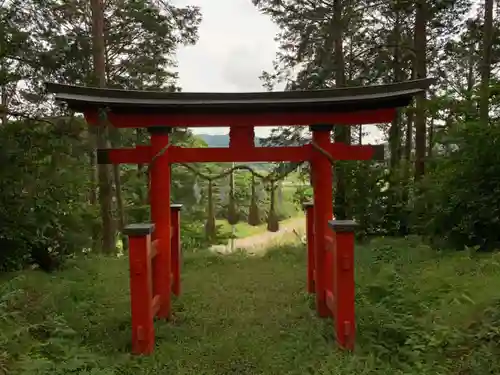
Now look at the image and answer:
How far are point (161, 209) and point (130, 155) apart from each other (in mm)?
752

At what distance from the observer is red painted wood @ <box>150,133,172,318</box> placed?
5719 millimetres

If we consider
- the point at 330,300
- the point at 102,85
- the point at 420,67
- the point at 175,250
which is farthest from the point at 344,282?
the point at 420,67

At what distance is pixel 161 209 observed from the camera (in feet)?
19.0

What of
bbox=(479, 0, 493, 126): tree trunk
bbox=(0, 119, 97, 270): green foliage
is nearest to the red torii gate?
bbox=(0, 119, 97, 270): green foliage

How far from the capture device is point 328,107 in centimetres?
567

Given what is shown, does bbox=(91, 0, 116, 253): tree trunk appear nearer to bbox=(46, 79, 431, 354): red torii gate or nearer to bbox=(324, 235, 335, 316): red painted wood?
bbox=(46, 79, 431, 354): red torii gate

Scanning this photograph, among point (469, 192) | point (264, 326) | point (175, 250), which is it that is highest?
point (469, 192)

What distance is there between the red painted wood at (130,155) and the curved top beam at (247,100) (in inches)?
18.2

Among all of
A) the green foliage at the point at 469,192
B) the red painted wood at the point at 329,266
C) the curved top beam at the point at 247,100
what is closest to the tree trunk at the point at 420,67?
the green foliage at the point at 469,192

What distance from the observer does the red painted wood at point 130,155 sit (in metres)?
5.70

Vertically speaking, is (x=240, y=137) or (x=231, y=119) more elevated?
(x=231, y=119)

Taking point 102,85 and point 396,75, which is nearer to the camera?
point 102,85

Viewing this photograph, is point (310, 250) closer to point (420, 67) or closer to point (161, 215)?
point (161, 215)

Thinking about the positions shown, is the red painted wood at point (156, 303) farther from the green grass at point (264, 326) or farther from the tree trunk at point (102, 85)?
the tree trunk at point (102, 85)
